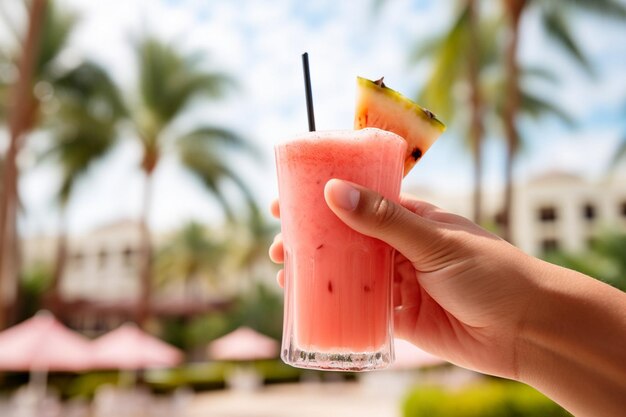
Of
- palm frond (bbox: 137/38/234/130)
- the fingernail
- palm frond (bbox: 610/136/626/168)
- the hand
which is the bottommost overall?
the hand

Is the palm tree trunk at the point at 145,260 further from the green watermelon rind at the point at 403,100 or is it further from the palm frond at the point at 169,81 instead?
the green watermelon rind at the point at 403,100

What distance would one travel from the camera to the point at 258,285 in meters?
28.1

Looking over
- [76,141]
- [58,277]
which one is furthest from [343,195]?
[58,277]

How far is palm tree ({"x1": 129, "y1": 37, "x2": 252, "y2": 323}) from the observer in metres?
19.0

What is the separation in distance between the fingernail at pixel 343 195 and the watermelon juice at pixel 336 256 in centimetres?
17

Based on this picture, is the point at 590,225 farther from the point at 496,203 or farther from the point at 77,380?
the point at 77,380

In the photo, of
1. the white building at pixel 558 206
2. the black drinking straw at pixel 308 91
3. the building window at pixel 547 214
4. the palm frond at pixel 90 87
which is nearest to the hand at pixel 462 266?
the black drinking straw at pixel 308 91

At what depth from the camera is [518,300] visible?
1636 millimetres

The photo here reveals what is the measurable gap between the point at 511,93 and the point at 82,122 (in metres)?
12.4

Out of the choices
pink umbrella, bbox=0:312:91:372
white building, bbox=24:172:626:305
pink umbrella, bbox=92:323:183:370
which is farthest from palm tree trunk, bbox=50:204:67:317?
white building, bbox=24:172:626:305

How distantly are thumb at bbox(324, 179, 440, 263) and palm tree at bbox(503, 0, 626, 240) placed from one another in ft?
41.4

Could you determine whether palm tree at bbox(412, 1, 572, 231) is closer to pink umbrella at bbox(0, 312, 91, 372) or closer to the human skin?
pink umbrella at bbox(0, 312, 91, 372)

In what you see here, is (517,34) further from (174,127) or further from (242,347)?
(242,347)

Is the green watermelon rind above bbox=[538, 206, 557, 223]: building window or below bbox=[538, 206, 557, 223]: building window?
below
